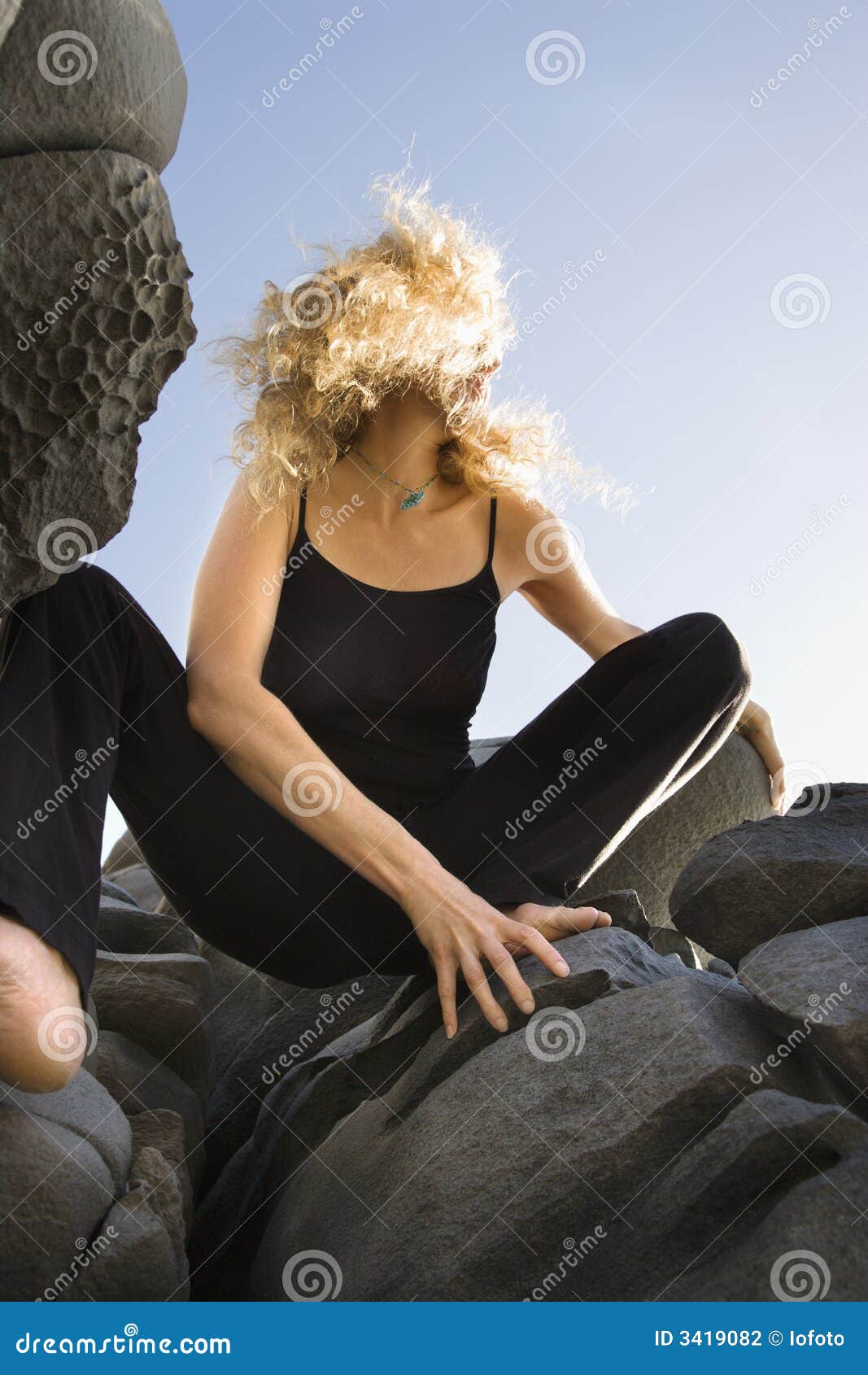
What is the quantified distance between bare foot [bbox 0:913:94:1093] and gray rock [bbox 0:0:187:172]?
1.20 m

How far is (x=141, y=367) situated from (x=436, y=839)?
1.09 metres

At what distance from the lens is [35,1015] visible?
1823 millimetres

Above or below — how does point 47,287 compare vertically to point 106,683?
above

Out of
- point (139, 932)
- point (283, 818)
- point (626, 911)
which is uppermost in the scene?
point (626, 911)

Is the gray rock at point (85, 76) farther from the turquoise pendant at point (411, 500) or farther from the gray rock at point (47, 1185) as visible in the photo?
the gray rock at point (47, 1185)

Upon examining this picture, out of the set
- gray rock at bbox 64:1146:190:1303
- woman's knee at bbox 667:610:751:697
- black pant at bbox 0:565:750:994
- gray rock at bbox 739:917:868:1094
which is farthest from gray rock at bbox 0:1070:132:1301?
woman's knee at bbox 667:610:751:697

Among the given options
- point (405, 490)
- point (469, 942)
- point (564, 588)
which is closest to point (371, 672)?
point (405, 490)

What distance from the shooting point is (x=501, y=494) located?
289 centimetres

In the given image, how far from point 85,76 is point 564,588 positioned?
1.59m

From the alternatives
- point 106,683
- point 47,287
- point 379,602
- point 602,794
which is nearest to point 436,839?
point 602,794

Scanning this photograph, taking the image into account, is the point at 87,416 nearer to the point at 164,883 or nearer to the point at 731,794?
the point at 164,883

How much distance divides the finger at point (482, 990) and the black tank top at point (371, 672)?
1.90ft

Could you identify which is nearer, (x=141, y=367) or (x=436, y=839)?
(x=141, y=367)

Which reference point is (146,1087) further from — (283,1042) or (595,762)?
(595,762)
